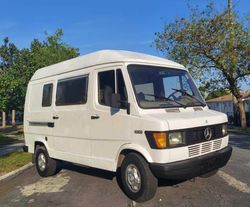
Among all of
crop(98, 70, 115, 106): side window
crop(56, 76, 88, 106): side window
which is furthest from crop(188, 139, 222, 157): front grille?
crop(56, 76, 88, 106): side window

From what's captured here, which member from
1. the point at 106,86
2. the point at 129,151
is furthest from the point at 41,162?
the point at 129,151

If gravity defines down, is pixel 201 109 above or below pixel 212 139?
above

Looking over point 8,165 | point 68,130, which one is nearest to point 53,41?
point 8,165

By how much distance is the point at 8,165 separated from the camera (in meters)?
11.2

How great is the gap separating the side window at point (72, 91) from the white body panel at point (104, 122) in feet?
0.37

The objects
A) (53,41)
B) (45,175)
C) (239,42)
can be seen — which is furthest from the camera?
(53,41)

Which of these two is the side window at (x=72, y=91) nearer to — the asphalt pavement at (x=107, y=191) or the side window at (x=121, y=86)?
the side window at (x=121, y=86)

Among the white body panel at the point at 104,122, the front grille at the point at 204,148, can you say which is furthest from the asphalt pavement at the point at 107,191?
Answer: the front grille at the point at 204,148

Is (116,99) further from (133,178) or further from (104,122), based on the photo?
(133,178)

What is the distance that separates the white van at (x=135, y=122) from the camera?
20.3ft

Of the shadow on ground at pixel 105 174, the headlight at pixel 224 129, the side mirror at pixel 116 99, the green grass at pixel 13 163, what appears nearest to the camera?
the side mirror at pixel 116 99

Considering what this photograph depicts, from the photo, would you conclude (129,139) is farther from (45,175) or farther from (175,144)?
(45,175)

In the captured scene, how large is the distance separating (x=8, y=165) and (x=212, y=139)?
6.75 metres

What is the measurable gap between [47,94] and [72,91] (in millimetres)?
1269
